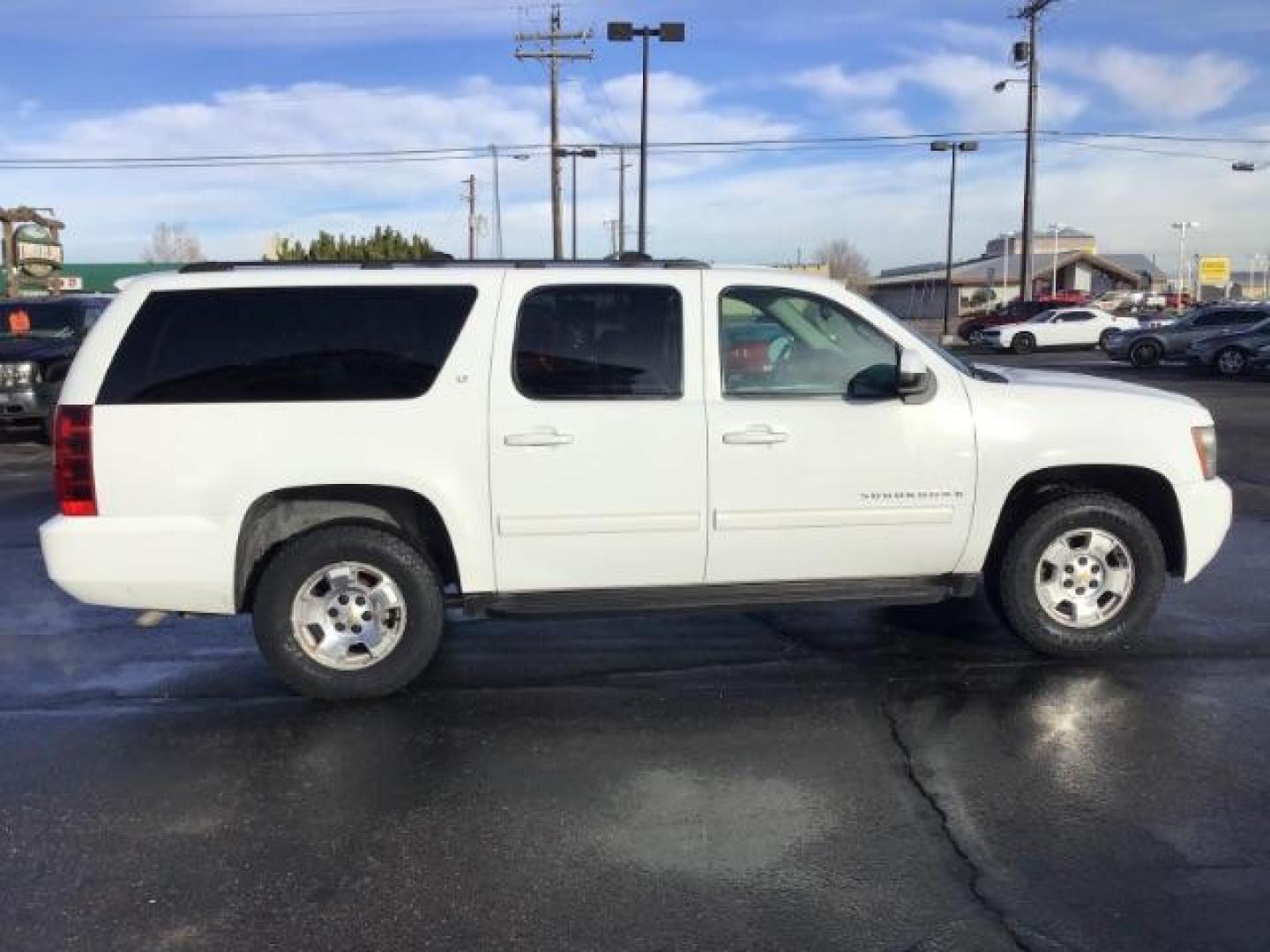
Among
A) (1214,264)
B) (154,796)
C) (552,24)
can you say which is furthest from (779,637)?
(1214,264)

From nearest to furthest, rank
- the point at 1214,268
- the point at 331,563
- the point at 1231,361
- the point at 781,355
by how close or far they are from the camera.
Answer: the point at 331,563 < the point at 781,355 < the point at 1231,361 < the point at 1214,268

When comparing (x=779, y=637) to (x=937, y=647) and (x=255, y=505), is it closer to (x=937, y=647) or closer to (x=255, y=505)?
(x=937, y=647)

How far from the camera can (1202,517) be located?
213 inches

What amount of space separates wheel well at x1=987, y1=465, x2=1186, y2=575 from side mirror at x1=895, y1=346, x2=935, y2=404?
0.71 metres

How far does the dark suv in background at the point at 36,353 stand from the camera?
1392 centimetres

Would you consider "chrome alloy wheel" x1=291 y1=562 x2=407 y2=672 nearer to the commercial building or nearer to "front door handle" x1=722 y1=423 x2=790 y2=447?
"front door handle" x1=722 y1=423 x2=790 y2=447

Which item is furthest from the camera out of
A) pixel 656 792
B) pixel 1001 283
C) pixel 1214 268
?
pixel 1214 268

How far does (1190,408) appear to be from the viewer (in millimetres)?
5477

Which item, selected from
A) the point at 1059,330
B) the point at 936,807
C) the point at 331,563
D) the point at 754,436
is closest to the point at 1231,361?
the point at 1059,330

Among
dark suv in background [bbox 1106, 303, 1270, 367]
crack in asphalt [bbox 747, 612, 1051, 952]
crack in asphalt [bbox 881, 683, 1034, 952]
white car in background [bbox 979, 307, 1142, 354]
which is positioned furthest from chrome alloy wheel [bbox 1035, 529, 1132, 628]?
white car in background [bbox 979, 307, 1142, 354]

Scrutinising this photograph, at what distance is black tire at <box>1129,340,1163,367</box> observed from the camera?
2788 cm

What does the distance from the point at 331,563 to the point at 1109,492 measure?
12.3ft

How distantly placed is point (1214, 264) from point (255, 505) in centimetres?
10563

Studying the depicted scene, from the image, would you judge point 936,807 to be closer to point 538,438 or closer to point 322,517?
point 538,438
